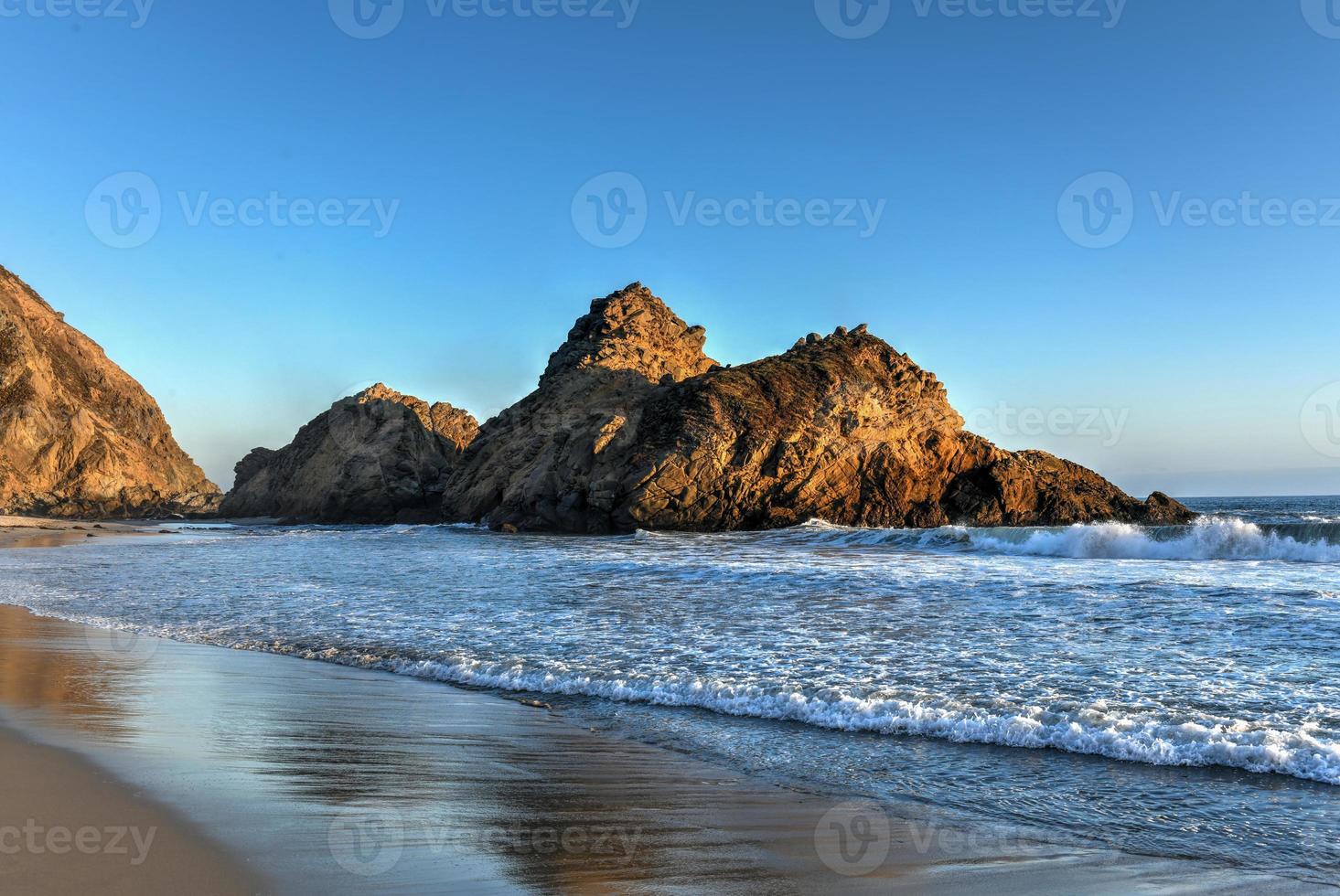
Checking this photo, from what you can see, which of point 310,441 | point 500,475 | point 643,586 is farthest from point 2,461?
point 643,586

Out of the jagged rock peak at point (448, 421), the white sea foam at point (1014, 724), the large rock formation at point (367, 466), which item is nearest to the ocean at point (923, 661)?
the white sea foam at point (1014, 724)

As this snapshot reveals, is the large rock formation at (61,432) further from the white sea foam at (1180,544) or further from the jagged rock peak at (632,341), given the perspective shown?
the white sea foam at (1180,544)

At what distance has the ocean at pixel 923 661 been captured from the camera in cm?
514

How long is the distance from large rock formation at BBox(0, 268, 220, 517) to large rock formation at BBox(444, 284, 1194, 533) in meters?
57.5

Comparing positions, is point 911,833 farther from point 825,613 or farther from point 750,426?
point 750,426

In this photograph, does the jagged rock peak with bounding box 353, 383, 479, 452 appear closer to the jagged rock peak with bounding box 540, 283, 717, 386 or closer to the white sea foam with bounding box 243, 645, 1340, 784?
the jagged rock peak with bounding box 540, 283, 717, 386

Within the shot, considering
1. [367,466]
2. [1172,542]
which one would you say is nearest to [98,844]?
[1172,542]

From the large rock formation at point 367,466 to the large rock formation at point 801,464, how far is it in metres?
18.7

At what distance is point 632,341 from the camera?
6334 centimetres

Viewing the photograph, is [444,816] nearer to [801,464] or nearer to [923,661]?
[923,661]

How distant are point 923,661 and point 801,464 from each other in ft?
121

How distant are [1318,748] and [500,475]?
52.8 m

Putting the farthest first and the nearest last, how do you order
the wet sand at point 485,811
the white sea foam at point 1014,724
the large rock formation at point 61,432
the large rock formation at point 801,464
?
the large rock formation at point 61,432 < the large rock formation at point 801,464 < the white sea foam at point 1014,724 < the wet sand at point 485,811

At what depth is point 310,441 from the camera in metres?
80.9
